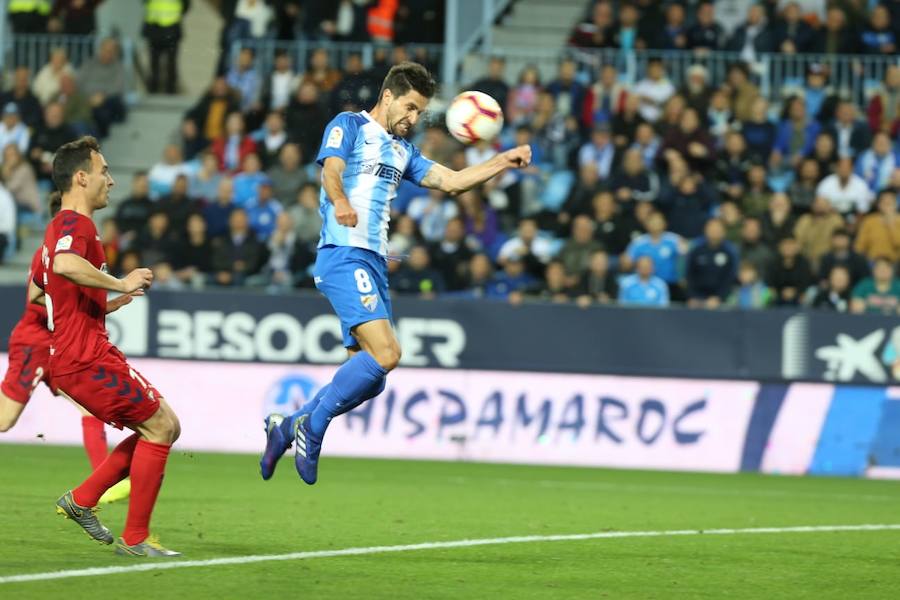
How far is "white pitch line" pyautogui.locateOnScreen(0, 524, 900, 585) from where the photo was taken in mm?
7086

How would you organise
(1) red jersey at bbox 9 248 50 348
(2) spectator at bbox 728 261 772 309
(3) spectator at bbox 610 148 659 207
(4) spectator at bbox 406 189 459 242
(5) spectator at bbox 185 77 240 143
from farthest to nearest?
(5) spectator at bbox 185 77 240 143 < (3) spectator at bbox 610 148 659 207 < (4) spectator at bbox 406 189 459 242 < (2) spectator at bbox 728 261 772 309 < (1) red jersey at bbox 9 248 50 348

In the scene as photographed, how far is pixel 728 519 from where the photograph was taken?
430 inches

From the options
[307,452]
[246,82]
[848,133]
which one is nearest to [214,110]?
[246,82]

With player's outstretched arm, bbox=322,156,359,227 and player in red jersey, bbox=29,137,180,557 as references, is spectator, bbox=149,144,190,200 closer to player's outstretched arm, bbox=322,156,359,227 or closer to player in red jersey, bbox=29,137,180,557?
player's outstretched arm, bbox=322,156,359,227

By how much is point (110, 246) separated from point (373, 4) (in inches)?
217

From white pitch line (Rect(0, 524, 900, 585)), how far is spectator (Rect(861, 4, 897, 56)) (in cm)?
1135

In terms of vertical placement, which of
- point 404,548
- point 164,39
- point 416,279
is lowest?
point 404,548

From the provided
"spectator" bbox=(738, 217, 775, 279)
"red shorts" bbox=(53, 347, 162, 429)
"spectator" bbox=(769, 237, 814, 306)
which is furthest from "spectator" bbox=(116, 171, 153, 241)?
"red shorts" bbox=(53, 347, 162, 429)

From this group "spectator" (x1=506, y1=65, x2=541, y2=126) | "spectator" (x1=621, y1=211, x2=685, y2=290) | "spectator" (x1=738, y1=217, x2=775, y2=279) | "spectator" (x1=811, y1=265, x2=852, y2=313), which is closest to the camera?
"spectator" (x1=811, y1=265, x2=852, y2=313)

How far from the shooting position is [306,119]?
19641 millimetres

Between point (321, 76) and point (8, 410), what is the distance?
10272 mm

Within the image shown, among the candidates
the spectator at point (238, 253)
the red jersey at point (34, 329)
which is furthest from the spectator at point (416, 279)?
the red jersey at point (34, 329)

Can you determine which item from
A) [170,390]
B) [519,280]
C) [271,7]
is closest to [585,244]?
[519,280]

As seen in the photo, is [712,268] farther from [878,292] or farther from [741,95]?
[741,95]
